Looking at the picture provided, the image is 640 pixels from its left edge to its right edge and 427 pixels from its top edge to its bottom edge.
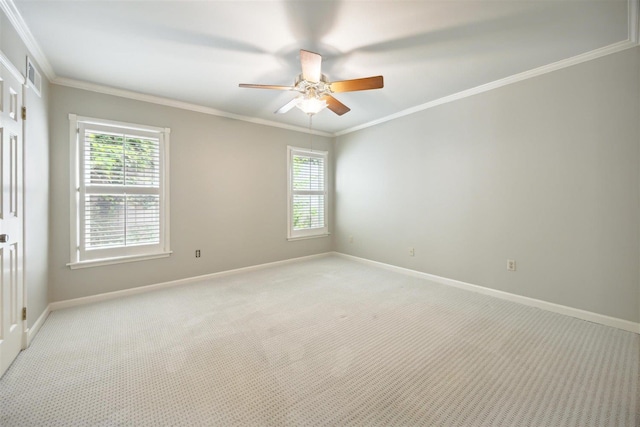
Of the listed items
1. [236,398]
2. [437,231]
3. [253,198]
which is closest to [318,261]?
[253,198]

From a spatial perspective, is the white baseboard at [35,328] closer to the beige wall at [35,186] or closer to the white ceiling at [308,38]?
the beige wall at [35,186]

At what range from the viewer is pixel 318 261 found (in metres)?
4.98

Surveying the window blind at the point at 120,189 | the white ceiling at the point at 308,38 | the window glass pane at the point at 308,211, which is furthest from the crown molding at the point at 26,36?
the window glass pane at the point at 308,211

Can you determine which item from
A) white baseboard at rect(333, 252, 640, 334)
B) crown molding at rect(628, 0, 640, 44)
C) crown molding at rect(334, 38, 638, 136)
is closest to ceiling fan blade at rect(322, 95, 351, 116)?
crown molding at rect(334, 38, 638, 136)

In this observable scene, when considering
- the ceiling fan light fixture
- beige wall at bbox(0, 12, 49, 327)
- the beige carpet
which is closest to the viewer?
the beige carpet

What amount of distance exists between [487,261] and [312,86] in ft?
9.47

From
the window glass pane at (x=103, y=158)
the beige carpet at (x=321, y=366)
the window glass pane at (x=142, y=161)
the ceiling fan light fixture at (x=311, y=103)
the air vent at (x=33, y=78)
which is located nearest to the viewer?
the beige carpet at (x=321, y=366)

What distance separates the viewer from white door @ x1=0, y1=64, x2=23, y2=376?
5.78ft

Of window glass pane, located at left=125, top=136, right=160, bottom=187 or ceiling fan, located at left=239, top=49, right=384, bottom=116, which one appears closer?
ceiling fan, located at left=239, top=49, right=384, bottom=116

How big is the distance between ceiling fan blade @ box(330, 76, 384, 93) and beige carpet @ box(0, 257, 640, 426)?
217 cm

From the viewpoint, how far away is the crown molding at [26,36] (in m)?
1.81

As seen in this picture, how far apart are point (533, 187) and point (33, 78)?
495 cm

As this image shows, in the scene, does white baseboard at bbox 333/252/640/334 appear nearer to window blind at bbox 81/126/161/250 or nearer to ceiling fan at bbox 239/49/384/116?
ceiling fan at bbox 239/49/384/116

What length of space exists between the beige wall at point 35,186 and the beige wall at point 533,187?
4153mm
